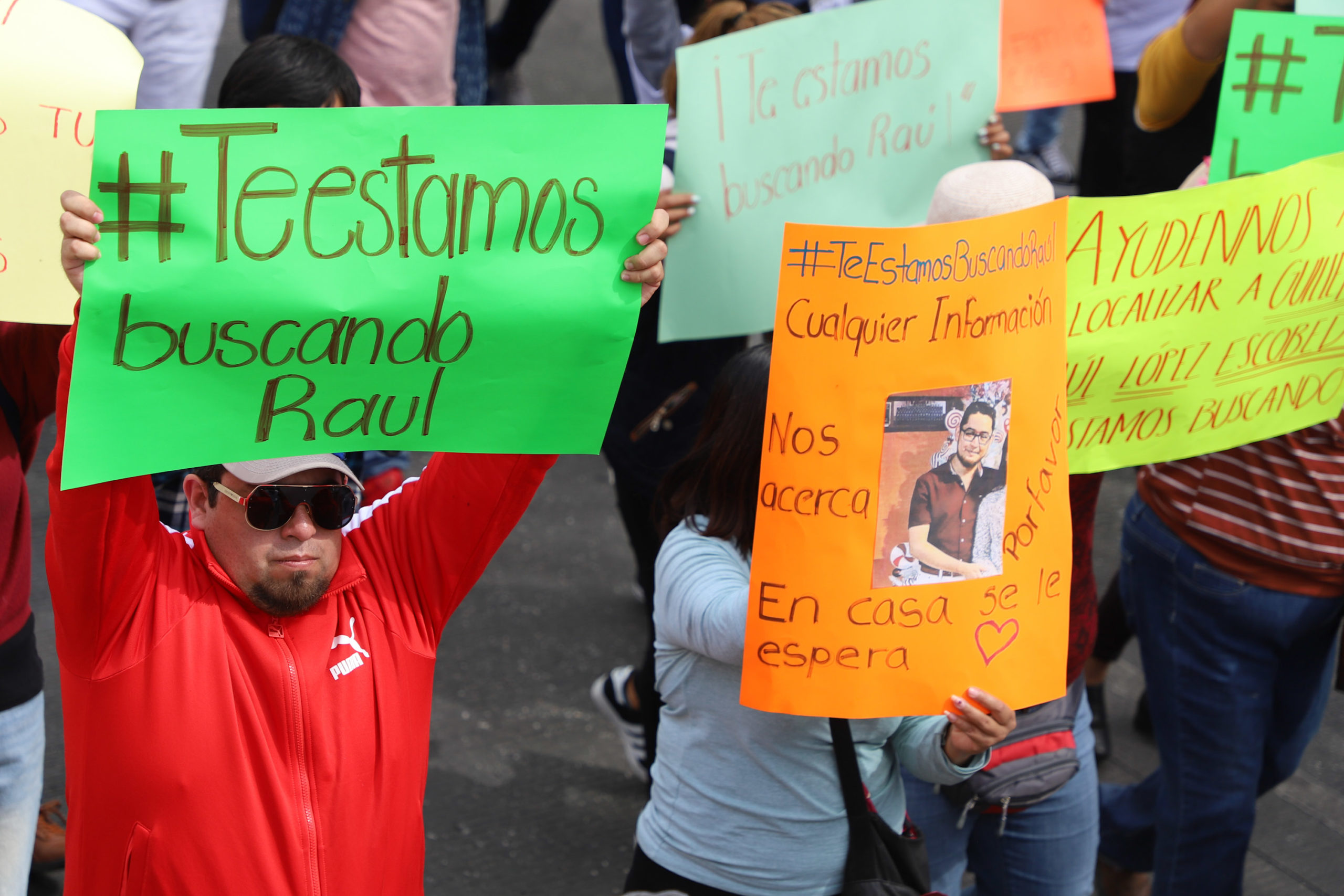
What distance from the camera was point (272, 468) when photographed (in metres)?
Result: 1.93

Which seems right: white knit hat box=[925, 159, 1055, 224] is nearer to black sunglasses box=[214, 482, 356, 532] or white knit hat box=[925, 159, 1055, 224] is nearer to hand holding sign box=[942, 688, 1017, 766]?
hand holding sign box=[942, 688, 1017, 766]

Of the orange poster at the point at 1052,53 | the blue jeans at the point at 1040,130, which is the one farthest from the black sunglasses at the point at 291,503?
the blue jeans at the point at 1040,130

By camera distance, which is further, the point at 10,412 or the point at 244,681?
the point at 10,412

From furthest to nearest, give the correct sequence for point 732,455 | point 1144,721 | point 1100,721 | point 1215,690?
point 1144,721, point 1100,721, point 1215,690, point 732,455

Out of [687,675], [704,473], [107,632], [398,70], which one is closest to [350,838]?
[107,632]

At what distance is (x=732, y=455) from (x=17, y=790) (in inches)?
54.7

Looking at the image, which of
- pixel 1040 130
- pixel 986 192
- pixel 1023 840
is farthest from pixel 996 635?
pixel 1040 130

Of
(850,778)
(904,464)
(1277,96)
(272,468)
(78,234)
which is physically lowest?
(850,778)

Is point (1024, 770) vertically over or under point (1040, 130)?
under

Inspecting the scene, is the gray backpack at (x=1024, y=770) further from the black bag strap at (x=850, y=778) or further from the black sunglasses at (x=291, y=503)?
the black sunglasses at (x=291, y=503)

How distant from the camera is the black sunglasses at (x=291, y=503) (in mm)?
1883

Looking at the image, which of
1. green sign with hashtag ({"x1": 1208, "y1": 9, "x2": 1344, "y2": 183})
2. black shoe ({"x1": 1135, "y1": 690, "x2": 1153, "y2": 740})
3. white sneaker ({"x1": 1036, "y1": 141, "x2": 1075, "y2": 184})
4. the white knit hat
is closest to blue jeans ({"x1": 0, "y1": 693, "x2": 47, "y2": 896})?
the white knit hat

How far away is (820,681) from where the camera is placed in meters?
1.88

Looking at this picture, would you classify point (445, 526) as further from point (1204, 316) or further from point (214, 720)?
point (1204, 316)
